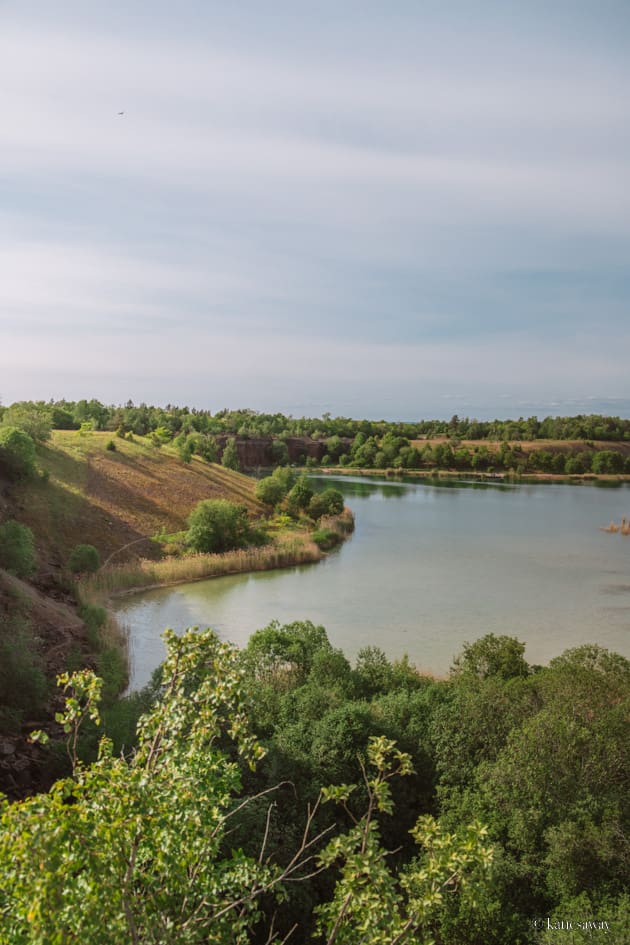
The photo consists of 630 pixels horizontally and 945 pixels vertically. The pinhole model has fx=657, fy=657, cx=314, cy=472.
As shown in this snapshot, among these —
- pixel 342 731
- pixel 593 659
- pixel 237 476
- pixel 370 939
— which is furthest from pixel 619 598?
pixel 237 476

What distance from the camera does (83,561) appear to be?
26812 millimetres

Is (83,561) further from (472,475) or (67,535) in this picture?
(472,475)

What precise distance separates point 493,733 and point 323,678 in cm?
353

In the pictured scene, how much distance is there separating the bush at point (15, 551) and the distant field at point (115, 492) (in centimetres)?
542

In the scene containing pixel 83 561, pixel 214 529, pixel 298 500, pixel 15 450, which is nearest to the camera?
pixel 83 561

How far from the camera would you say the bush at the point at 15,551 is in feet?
67.4

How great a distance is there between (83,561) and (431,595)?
14.4 meters

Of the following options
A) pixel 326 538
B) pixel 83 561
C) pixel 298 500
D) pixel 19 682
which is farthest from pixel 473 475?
pixel 19 682

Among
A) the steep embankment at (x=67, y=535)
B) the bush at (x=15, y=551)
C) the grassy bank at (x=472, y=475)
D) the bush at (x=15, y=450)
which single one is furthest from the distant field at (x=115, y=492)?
the grassy bank at (x=472, y=475)

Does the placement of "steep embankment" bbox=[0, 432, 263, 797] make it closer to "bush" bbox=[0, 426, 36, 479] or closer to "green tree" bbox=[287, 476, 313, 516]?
"bush" bbox=[0, 426, 36, 479]

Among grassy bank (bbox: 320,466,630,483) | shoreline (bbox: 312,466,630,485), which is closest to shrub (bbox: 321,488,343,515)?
shoreline (bbox: 312,466,630,485)

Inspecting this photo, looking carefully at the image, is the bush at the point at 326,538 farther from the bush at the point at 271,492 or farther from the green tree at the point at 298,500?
the bush at the point at 271,492

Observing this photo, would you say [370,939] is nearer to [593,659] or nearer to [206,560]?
[593,659]

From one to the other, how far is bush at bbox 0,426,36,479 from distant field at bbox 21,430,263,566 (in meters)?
1.10
